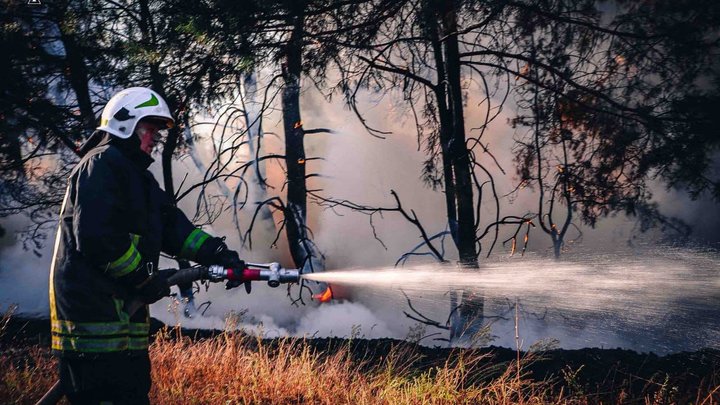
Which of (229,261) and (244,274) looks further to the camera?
(229,261)

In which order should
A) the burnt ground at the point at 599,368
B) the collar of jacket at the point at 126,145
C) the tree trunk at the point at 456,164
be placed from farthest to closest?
the tree trunk at the point at 456,164 < the burnt ground at the point at 599,368 < the collar of jacket at the point at 126,145

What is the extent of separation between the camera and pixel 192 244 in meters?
3.40

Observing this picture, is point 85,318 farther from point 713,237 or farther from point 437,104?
point 713,237

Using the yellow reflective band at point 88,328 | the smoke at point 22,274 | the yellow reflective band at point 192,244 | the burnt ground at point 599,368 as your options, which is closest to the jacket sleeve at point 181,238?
the yellow reflective band at point 192,244

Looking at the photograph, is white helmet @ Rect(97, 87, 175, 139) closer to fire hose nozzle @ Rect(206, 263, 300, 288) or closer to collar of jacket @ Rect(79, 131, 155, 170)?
collar of jacket @ Rect(79, 131, 155, 170)

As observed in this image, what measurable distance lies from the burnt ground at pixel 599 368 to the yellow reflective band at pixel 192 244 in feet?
5.33

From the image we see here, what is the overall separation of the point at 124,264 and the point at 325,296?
403 centimetres

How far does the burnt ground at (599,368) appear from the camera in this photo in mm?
4438

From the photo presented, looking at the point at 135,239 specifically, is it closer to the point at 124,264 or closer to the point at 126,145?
the point at 124,264

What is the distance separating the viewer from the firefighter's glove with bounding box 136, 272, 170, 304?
296cm

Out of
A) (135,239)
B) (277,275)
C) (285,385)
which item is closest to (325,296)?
(285,385)

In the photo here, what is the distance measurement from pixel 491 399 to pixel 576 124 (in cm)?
278

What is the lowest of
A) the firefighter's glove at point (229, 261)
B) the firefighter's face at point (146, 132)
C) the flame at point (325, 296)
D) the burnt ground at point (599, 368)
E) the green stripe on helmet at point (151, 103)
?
the burnt ground at point (599, 368)

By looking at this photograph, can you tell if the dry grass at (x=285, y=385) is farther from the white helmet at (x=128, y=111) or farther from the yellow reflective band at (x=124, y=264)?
the white helmet at (x=128, y=111)
